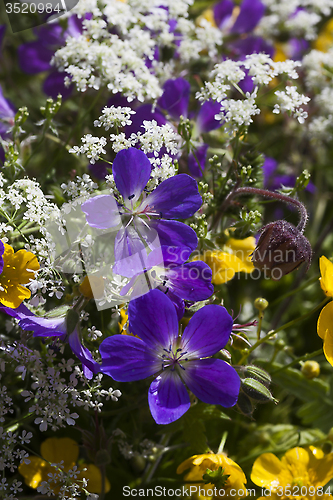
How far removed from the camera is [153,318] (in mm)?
501

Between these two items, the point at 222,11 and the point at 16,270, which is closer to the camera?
the point at 16,270

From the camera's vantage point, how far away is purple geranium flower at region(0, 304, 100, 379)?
50cm

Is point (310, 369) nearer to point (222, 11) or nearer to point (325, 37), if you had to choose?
point (222, 11)

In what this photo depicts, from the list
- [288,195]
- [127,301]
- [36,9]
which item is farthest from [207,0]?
[127,301]

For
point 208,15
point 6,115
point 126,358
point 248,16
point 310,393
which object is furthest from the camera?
point 208,15

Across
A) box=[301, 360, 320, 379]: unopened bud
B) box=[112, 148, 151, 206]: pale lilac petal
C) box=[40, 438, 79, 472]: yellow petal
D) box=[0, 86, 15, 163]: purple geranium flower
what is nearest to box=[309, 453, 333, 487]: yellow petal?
box=[301, 360, 320, 379]: unopened bud

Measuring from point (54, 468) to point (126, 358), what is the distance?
0.22 meters

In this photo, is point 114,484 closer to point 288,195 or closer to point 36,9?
point 288,195

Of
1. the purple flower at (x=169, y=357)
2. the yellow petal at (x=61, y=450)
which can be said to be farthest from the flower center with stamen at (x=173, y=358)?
the yellow petal at (x=61, y=450)

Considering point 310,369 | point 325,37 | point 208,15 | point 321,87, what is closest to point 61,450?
point 310,369

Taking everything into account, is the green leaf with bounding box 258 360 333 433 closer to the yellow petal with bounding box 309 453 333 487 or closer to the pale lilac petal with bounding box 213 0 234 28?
the yellow petal with bounding box 309 453 333 487

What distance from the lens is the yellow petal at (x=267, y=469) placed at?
23.4 inches

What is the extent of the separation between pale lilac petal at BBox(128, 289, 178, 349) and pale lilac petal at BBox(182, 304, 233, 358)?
0.02 meters

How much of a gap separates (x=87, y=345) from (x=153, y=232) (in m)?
0.16
